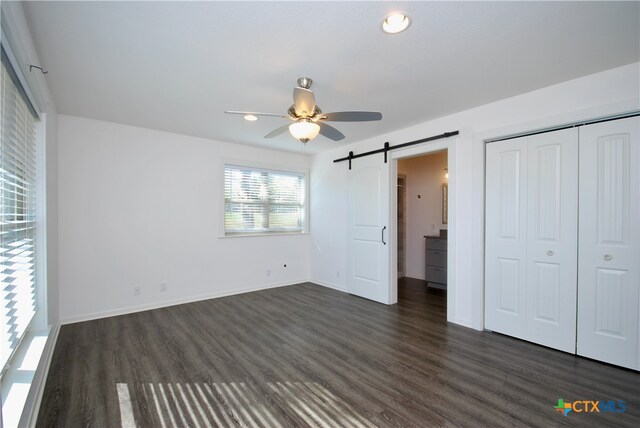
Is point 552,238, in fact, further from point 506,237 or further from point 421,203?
point 421,203

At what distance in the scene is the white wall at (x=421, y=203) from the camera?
5.62m

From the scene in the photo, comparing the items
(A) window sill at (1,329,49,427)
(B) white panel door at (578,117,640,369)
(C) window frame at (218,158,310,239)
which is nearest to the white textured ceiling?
(B) white panel door at (578,117,640,369)

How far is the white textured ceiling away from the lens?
5.67ft

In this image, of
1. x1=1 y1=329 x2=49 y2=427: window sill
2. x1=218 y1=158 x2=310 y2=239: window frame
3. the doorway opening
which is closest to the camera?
x1=1 y1=329 x2=49 y2=427: window sill

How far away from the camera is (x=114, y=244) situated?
3758mm

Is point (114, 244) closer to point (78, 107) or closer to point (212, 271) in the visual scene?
point (212, 271)

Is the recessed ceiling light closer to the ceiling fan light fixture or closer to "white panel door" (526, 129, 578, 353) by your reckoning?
the ceiling fan light fixture

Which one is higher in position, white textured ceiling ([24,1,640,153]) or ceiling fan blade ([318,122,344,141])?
white textured ceiling ([24,1,640,153])

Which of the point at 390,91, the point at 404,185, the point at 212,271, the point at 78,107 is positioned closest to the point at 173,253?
the point at 212,271

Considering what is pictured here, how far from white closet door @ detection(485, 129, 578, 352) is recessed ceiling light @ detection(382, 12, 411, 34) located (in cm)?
197

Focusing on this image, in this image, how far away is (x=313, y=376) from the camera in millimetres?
2344

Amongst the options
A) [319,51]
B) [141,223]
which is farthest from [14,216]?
[319,51]

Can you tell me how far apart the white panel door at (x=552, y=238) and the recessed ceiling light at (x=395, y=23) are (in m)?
1.98

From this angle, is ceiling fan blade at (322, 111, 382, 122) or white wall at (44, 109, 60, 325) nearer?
ceiling fan blade at (322, 111, 382, 122)
